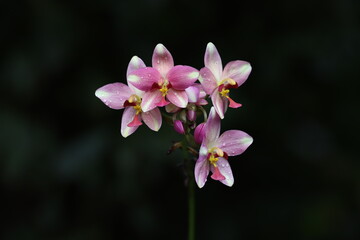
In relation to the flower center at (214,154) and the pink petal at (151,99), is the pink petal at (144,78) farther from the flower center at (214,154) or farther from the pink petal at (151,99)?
the flower center at (214,154)

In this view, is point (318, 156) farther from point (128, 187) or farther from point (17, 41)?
point (17, 41)

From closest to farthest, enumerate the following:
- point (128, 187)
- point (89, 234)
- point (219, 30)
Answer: point (128, 187), point (89, 234), point (219, 30)

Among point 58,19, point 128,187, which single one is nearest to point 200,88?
point 128,187

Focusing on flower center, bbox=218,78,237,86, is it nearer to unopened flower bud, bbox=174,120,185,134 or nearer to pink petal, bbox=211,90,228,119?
pink petal, bbox=211,90,228,119

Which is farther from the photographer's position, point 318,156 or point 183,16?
point 318,156

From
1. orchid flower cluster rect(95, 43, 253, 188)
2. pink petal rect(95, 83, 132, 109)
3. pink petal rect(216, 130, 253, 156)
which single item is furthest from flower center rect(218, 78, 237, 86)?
pink petal rect(95, 83, 132, 109)

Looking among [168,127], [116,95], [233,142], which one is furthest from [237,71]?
[168,127]
